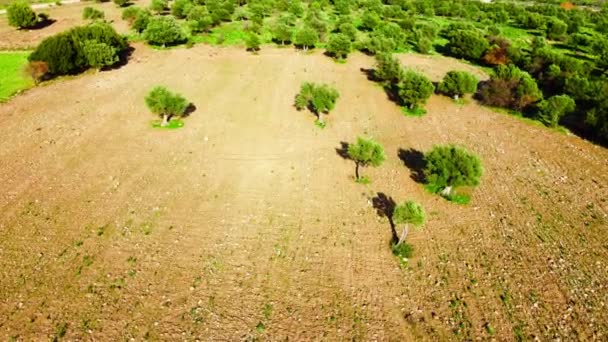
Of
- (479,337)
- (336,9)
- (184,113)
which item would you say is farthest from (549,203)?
(336,9)

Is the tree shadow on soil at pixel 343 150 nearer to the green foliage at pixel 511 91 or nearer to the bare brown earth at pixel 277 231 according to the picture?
the bare brown earth at pixel 277 231

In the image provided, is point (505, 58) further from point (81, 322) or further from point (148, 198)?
point (81, 322)

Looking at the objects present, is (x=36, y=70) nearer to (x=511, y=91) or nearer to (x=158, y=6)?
(x=158, y=6)

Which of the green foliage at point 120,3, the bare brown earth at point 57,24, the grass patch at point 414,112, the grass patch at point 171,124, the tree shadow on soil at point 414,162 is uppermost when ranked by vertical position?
the grass patch at point 414,112

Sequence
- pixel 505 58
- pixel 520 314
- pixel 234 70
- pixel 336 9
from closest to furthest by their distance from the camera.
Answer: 1. pixel 520 314
2. pixel 234 70
3. pixel 505 58
4. pixel 336 9

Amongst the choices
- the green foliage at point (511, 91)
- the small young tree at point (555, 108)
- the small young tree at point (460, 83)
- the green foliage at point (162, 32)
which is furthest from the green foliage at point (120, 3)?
the small young tree at point (555, 108)

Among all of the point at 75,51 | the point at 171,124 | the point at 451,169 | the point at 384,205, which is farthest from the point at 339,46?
the point at 384,205
